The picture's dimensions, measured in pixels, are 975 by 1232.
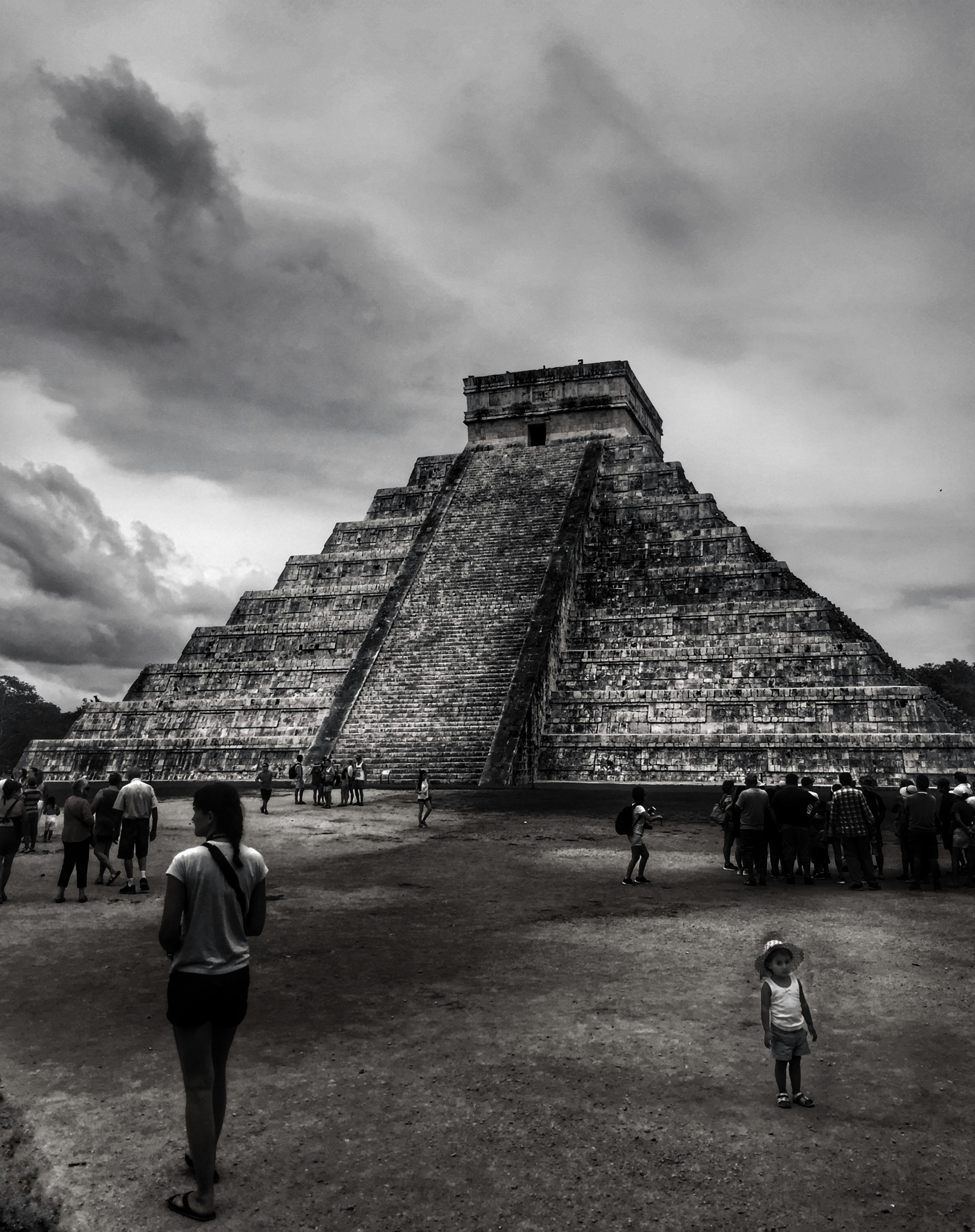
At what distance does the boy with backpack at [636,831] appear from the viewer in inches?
380

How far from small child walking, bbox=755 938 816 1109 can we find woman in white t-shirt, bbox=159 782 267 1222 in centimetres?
249

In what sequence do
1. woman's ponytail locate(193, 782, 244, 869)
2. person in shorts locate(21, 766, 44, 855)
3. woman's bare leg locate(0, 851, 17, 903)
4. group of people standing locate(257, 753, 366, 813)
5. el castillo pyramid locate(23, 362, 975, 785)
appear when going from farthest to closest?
el castillo pyramid locate(23, 362, 975, 785), group of people standing locate(257, 753, 366, 813), person in shorts locate(21, 766, 44, 855), woman's bare leg locate(0, 851, 17, 903), woman's ponytail locate(193, 782, 244, 869)

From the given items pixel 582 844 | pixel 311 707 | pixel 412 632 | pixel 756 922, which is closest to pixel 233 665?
pixel 311 707

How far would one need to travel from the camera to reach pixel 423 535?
28.4 meters

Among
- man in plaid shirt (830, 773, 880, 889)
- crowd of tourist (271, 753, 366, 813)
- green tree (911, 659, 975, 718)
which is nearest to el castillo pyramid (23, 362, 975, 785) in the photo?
A: crowd of tourist (271, 753, 366, 813)

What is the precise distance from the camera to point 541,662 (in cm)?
2158

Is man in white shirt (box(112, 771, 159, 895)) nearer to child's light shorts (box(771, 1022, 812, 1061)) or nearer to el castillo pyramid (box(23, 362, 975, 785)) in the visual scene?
child's light shorts (box(771, 1022, 812, 1061))

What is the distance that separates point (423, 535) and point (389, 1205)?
83.2ft

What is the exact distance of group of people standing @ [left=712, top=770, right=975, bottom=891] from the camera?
9.62 metres

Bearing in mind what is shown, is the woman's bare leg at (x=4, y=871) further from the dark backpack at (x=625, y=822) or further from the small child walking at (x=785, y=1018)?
the small child walking at (x=785, y=1018)

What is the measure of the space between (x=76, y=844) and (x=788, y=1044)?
7262 mm

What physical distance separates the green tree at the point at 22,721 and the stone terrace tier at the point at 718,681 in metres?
37.0

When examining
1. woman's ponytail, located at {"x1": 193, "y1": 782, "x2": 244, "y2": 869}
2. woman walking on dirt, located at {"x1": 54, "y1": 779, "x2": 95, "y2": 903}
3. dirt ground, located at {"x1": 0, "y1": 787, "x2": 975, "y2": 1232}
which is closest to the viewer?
dirt ground, located at {"x1": 0, "y1": 787, "x2": 975, "y2": 1232}

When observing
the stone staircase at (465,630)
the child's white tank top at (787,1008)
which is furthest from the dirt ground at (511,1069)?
the stone staircase at (465,630)
